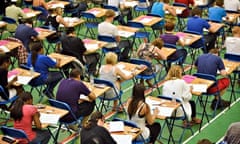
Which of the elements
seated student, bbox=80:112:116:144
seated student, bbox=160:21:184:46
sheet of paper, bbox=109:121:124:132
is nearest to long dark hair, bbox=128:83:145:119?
sheet of paper, bbox=109:121:124:132

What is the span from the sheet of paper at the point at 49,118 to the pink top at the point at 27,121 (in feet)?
1.01

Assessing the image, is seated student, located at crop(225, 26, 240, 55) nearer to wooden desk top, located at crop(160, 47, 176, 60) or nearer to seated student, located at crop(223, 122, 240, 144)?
wooden desk top, located at crop(160, 47, 176, 60)

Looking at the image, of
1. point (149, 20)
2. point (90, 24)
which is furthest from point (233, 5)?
point (90, 24)

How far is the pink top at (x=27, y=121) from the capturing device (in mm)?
9383

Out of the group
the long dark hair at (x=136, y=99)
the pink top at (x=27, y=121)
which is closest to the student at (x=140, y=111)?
the long dark hair at (x=136, y=99)

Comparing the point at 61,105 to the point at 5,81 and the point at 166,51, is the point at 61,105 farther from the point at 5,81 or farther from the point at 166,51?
the point at 166,51

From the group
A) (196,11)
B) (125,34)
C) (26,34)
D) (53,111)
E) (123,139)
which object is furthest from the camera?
(196,11)

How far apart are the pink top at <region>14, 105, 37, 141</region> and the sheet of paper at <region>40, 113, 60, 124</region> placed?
308 millimetres

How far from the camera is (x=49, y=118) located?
9.81 metres

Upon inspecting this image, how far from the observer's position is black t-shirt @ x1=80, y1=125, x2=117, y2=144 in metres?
8.61

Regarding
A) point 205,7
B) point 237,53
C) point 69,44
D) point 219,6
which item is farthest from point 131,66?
point 205,7

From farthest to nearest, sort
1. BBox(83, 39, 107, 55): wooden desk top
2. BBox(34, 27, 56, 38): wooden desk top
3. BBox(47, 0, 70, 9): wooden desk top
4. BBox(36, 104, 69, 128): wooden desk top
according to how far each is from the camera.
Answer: BBox(47, 0, 70, 9): wooden desk top → BBox(34, 27, 56, 38): wooden desk top → BBox(83, 39, 107, 55): wooden desk top → BBox(36, 104, 69, 128): wooden desk top

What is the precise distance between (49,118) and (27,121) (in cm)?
50

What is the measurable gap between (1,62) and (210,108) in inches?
191
